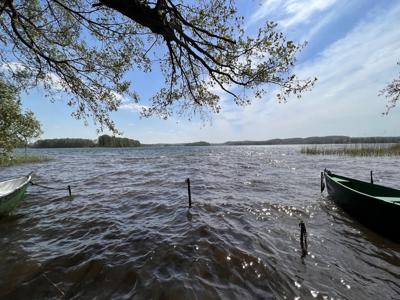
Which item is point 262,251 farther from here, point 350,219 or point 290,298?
point 350,219

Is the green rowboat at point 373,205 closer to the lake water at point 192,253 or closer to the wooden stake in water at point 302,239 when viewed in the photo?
the lake water at point 192,253

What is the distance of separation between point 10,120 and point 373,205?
58.3 feet

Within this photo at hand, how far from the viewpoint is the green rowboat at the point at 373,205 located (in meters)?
7.57

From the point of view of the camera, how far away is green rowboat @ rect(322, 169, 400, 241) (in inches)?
298

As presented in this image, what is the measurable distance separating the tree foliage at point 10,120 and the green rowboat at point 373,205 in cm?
1517

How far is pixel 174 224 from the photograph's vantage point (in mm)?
9000

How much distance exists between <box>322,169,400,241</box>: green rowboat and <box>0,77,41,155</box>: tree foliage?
49.8 ft

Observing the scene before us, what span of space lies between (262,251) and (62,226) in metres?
7.64

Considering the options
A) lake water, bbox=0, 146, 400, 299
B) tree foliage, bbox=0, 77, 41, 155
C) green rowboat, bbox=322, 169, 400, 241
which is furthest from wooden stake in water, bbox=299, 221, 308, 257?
tree foliage, bbox=0, 77, 41, 155

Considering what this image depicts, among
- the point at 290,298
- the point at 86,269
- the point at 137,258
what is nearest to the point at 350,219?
the point at 290,298

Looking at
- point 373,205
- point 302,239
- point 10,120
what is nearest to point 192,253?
point 302,239

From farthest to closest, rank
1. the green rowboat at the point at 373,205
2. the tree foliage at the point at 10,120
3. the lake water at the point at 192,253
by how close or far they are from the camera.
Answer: the tree foliage at the point at 10,120 → the green rowboat at the point at 373,205 → the lake water at the point at 192,253

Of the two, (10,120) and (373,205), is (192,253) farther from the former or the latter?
(10,120)

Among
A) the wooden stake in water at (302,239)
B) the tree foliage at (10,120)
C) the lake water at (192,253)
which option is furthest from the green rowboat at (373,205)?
the tree foliage at (10,120)
